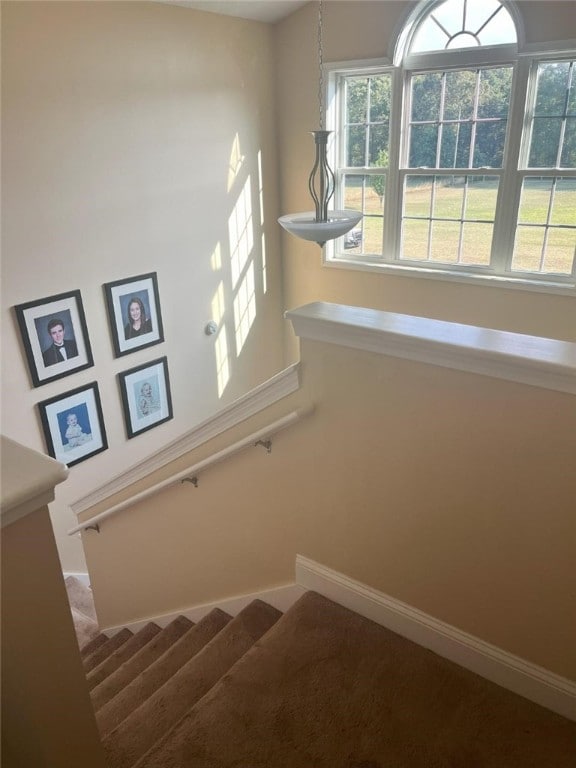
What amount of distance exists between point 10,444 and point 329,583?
1.34 m

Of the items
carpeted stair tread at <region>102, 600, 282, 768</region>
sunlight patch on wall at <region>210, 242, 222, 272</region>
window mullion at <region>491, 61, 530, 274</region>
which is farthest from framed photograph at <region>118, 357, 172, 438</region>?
window mullion at <region>491, 61, 530, 274</region>

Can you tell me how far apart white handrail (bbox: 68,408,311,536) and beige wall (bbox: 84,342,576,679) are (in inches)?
1.6

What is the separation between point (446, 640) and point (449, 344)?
98 centimetres

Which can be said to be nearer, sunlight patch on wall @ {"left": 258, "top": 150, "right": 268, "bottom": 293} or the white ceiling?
the white ceiling

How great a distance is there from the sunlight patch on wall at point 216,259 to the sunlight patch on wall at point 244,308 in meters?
0.33

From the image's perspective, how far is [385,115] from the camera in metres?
4.43

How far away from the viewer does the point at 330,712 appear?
65.0 inches

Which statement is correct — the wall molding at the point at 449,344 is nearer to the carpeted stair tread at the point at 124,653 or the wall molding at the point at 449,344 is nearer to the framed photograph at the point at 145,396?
the carpeted stair tread at the point at 124,653

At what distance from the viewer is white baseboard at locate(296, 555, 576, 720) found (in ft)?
5.27

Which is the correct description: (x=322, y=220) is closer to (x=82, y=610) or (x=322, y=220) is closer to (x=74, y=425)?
(x=74, y=425)

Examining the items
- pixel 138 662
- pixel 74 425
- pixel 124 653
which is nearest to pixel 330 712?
pixel 138 662

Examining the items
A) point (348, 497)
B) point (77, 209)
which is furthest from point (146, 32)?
point (348, 497)

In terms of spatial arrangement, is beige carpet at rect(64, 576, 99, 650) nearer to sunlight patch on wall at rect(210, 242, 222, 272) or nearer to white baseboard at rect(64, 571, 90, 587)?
white baseboard at rect(64, 571, 90, 587)

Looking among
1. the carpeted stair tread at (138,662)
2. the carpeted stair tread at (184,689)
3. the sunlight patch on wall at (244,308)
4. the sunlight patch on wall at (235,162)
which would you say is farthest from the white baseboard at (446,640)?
the sunlight patch on wall at (235,162)
